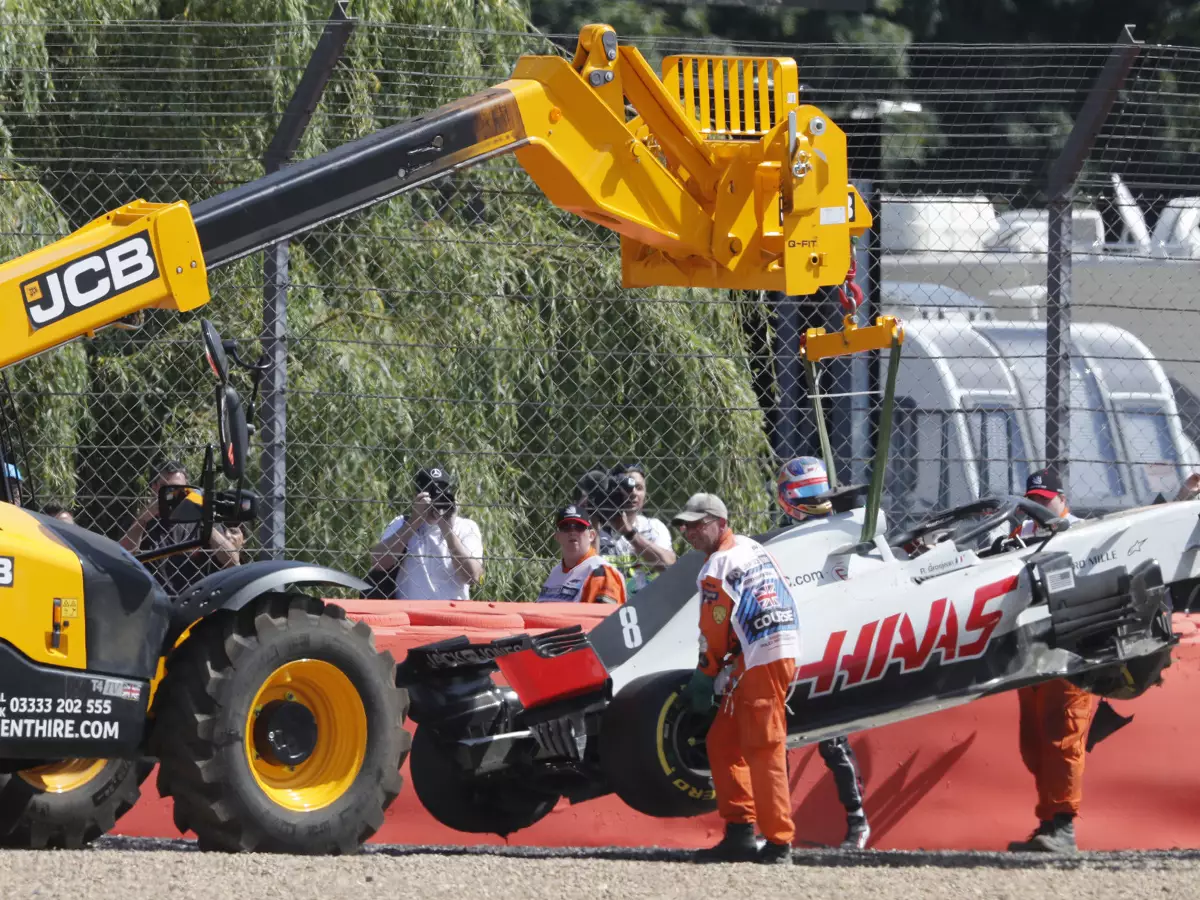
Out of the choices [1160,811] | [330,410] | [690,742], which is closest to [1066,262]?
[1160,811]

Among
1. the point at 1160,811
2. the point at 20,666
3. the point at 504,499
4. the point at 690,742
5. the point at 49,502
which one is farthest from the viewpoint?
the point at 504,499

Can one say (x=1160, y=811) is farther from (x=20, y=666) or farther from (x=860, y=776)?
(x=20, y=666)

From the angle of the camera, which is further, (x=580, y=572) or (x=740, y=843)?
(x=580, y=572)

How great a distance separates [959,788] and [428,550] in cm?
280

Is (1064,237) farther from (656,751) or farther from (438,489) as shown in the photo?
(656,751)

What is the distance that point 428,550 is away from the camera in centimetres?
930

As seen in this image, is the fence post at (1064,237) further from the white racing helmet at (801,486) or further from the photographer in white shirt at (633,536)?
the photographer in white shirt at (633,536)

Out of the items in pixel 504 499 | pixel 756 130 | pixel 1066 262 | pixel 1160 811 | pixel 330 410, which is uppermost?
pixel 756 130

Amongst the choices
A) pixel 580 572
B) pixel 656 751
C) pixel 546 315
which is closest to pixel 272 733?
pixel 656 751

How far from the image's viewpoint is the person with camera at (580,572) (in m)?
8.96

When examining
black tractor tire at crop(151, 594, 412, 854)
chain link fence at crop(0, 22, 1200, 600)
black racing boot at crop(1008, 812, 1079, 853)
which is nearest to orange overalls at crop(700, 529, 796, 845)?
black tractor tire at crop(151, 594, 412, 854)

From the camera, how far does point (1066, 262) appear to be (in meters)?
8.71

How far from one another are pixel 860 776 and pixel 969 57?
339 cm

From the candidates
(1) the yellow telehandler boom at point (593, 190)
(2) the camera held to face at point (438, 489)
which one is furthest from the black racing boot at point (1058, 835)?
(2) the camera held to face at point (438, 489)
